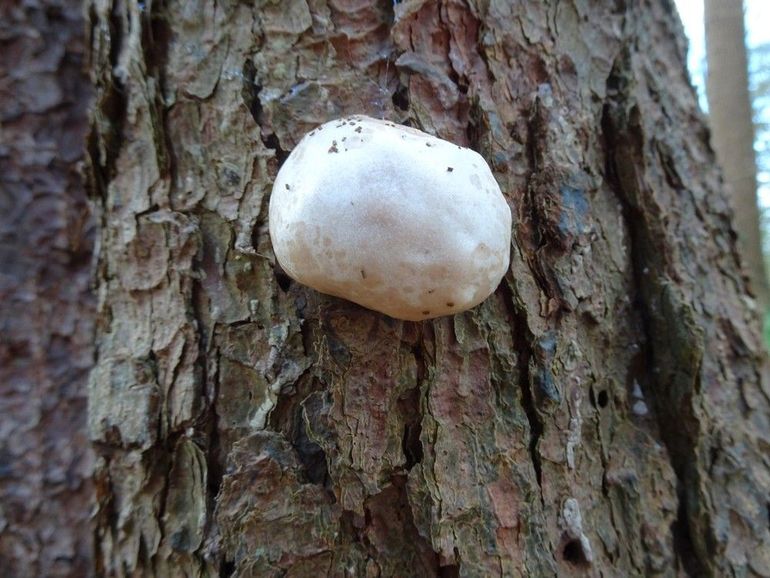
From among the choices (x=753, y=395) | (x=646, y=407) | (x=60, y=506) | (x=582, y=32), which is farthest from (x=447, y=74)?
(x=60, y=506)

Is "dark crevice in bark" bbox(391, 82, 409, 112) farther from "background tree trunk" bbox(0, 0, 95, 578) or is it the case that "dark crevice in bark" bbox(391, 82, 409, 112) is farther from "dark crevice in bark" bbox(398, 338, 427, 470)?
"background tree trunk" bbox(0, 0, 95, 578)

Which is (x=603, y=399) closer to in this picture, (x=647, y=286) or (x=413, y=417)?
(x=647, y=286)

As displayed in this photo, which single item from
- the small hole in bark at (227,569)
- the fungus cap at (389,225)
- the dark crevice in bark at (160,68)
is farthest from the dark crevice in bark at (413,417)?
the dark crevice in bark at (160,68)

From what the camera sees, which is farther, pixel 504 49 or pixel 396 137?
pixel 504 49

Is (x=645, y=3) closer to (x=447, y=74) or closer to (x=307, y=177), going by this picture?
(x=447, y=74)

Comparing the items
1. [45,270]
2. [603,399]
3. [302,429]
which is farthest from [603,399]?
[45,270]

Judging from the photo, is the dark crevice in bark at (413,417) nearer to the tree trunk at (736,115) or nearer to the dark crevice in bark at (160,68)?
the dark crevice in bark at (160,68)

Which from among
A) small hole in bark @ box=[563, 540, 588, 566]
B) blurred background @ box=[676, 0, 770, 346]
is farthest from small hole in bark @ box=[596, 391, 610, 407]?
blurred background @ box=[676, 0, 770, 346]
